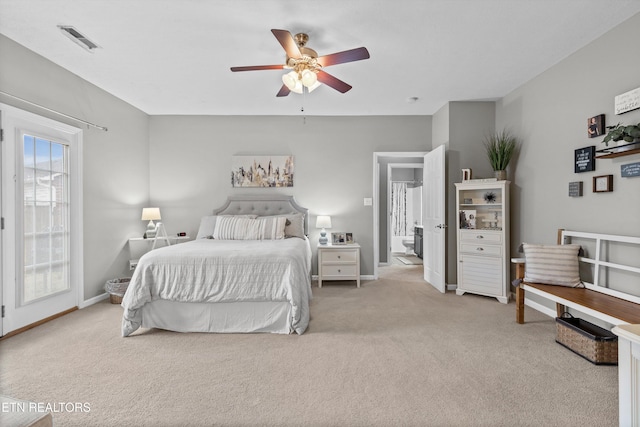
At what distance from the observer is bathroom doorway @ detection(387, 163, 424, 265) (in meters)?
7.43

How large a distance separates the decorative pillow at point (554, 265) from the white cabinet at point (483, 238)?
2.68ft

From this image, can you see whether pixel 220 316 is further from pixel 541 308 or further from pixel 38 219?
pixel 541 308

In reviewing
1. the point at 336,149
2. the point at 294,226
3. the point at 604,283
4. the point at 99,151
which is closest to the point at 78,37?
the point at 99,151

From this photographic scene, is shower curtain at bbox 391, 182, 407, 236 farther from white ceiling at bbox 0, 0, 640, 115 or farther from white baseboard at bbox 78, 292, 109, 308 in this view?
white baseboard at bbox 78, 292, 109, 308

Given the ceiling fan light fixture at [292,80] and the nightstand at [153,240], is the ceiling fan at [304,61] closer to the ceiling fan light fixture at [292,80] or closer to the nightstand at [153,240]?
the ceiling fan light fixture at [292,80]

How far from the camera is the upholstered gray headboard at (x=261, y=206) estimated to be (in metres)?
4.79

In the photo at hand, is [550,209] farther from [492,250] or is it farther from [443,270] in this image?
[443,270]

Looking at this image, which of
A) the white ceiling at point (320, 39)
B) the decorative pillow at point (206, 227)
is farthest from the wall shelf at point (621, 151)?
the decorative pillow at point (206, 227)

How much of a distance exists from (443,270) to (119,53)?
452 centimetres

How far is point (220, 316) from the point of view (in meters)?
2.84

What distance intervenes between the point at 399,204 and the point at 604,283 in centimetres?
513

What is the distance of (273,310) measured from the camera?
111 inches

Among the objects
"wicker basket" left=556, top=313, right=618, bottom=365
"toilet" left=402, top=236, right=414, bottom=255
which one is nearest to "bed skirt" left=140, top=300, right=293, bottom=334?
"wicker basket" left=556, top=313, right=618, bottom=365

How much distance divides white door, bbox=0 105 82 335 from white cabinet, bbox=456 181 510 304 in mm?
4737
